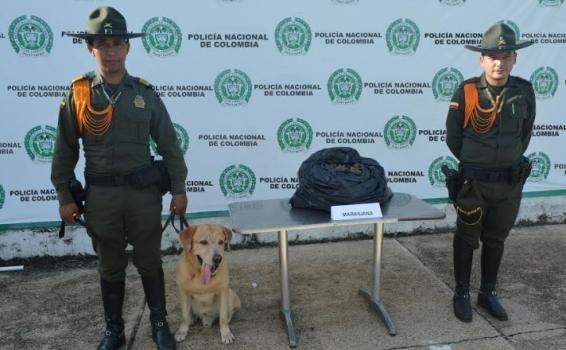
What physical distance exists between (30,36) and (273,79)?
2198mm

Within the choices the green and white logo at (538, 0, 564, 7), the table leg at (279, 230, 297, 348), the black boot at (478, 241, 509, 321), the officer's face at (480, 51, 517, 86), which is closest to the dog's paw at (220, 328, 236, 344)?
the table leg at (279, 230, 297, 348)

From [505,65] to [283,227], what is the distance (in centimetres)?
179

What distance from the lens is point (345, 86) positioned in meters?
4.77

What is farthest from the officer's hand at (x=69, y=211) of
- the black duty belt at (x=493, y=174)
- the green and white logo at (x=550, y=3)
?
the green and white logo at (x=550, y=3)

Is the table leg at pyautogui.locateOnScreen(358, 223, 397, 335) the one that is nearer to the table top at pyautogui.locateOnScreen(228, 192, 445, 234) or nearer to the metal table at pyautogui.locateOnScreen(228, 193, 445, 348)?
the metal table at pyautogui.locateOnScreen(228, 193, 445, 348)

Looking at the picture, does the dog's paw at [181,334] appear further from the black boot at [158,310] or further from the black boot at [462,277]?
the black boot at [462,277]

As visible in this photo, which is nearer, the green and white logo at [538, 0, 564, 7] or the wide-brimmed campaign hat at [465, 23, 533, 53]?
the wide-brimmed campaign hat at [465, 23, 533, 53]

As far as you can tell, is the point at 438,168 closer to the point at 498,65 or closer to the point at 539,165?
the point at 539,165

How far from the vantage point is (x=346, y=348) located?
3.21m

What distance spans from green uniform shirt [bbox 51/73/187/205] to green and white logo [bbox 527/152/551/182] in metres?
4.07

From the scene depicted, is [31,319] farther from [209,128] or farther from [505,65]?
[505,65]

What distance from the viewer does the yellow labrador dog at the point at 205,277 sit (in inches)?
122

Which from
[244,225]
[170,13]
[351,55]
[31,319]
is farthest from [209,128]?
[31,319]

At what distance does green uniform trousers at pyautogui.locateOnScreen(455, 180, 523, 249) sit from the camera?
10.8 feet
